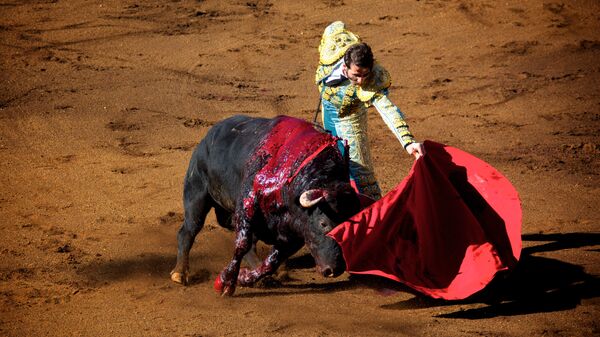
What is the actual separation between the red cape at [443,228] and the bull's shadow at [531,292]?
0.75 feet

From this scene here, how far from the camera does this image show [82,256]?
6703 millimetres

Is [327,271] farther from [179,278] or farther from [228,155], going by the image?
[179,278]

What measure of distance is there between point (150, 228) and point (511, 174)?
3.64m

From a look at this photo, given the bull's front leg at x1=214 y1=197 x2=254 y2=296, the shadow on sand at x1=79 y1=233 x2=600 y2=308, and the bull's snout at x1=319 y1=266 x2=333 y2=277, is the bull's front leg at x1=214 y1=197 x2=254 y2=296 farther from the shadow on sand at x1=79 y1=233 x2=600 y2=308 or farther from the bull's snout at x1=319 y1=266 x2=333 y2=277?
the bull's snout at x1=319 y1=266 x2=333 y2=277

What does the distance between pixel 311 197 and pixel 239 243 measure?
657 mm

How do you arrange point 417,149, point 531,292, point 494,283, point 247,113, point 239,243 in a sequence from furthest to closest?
point 247,113
point 494,283
point 531,292
point 239,243
point 417,149

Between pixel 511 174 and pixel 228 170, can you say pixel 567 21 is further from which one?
pixel 228 170

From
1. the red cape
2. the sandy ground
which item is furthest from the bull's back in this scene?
the red cape

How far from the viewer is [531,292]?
19.9 feet

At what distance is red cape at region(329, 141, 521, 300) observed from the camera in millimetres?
5660

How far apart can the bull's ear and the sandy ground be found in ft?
2.60

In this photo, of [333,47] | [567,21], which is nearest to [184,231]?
[333,47]

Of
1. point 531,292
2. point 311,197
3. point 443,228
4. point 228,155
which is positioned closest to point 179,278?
point 228,155

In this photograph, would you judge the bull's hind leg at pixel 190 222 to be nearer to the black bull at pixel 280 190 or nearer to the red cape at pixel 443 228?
the black bull at pixel 280 190
